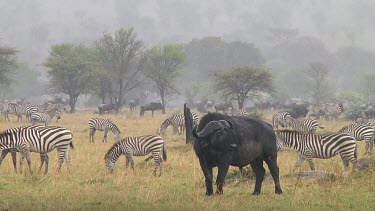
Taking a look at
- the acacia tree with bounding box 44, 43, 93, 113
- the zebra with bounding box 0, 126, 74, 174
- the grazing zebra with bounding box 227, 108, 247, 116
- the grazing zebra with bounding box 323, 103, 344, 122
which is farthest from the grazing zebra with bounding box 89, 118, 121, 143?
the acacia tree with bounding box 44, 43, 93, 113

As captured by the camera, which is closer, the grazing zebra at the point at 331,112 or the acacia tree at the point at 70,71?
the grazing zebra at the point at 331,112

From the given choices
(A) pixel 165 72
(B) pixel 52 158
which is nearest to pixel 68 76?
(A) pixel 165 72

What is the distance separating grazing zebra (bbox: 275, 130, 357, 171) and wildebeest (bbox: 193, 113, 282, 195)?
14.6ft

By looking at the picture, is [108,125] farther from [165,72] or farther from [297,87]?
[297,87]

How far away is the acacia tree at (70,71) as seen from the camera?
192 feet

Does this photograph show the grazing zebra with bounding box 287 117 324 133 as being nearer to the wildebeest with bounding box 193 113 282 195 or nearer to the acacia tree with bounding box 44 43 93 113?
the wildebeest with bounding box 193 113 282 195

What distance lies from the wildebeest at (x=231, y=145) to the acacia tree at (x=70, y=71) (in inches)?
1932

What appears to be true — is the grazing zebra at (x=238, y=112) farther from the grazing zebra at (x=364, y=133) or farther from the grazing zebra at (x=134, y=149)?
the grazing zebra at (x=134, y=149)

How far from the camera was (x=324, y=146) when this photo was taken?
1530cm

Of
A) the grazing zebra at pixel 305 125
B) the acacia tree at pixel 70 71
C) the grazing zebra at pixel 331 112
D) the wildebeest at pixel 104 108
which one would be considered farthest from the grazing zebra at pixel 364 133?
the acacia tree at pixel 70 71

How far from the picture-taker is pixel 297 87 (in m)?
120

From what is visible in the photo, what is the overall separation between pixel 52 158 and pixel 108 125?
27.2 ft

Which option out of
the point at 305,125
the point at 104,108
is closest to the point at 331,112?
the point at 305,125

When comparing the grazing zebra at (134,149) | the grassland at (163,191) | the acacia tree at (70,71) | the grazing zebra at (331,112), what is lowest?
the grassland at (163,191)
